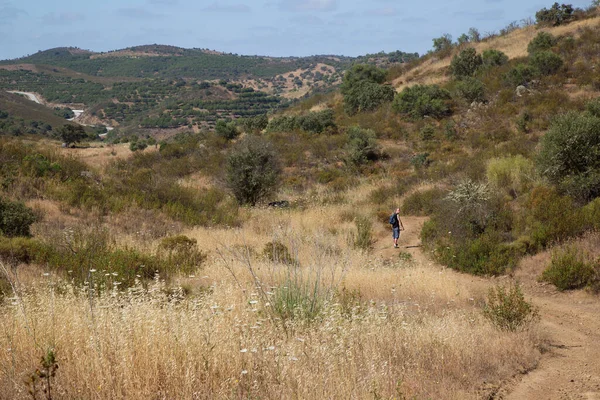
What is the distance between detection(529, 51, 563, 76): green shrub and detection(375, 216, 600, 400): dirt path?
25.9 m

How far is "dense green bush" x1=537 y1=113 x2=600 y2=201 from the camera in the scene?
13562mm

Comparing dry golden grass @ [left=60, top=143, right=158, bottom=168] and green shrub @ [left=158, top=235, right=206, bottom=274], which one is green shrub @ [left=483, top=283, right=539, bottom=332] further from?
dry golden grass @ [left=60, top=143, right=158, bottom=168]

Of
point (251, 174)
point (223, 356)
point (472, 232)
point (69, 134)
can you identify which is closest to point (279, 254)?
point (223, 356)

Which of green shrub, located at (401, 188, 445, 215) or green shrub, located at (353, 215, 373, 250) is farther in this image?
green shrub, located at (401, 188, 445, 215)

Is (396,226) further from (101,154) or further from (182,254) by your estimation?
(101,154)

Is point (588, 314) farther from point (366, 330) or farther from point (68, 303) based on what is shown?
point (68, 303)

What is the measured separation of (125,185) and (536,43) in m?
34.5

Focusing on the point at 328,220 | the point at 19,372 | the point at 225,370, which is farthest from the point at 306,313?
the point at 328,220

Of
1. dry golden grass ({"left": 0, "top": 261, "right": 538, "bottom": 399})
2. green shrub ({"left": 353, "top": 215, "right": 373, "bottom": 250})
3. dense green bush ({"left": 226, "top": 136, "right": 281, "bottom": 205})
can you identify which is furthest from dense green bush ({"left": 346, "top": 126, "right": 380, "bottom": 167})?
dry golden grass ({"left": 0, "top": 261, "right": 538, "bottom": 399})

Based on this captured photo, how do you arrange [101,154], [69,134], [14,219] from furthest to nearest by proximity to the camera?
[69,134] < [101,154] < [14,219]

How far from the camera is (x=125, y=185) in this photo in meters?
18.6

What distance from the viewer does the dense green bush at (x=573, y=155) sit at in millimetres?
13562

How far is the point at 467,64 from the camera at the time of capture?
4238 cm

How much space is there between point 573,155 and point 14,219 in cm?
1501
